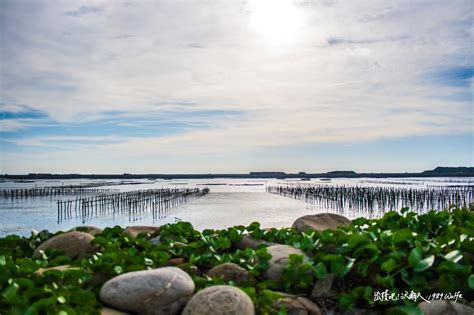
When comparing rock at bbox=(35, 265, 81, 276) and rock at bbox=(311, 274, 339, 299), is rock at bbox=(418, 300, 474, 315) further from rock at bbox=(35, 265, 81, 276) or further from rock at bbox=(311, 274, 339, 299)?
rock at bbox=(35, 265, 81, 276)

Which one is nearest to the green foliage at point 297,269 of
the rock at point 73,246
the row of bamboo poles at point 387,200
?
the rock at point 73,246

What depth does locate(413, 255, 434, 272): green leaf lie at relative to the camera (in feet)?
13.6

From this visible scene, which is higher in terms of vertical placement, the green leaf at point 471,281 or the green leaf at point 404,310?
the green leaf at point 471,281

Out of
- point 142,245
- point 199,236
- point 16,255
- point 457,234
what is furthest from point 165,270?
point 457,234

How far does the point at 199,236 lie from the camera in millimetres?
5863

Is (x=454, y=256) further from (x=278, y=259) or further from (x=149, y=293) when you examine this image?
(x=149, y=293)

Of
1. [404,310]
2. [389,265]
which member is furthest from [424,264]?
[404,310]

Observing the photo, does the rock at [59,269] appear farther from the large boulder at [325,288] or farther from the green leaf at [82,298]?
the large boulder at [325,288]

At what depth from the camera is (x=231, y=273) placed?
15.1 ft

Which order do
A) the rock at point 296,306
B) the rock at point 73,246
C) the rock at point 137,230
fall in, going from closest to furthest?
1. the rock at point 296,306
2. the rock at point 73,246
3. the rock at point 137,230

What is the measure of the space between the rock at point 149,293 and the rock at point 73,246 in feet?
5.21

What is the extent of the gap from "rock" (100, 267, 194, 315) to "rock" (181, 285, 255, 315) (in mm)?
172

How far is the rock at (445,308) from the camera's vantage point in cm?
401

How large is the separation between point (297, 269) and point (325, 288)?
1.08 feet
